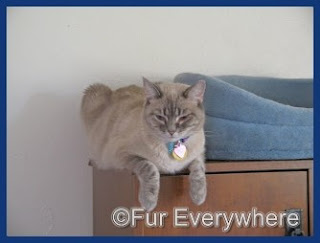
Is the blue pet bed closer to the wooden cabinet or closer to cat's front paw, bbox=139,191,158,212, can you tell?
the wooden cabinet

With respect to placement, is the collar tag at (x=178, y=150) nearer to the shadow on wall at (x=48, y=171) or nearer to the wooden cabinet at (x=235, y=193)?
the wooden cabinet at (x=235, y=193)

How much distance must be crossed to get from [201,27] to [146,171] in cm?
86

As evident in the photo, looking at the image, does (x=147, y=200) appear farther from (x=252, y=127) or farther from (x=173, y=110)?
(x=252, y=127)

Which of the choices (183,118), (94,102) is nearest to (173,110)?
(183,118)

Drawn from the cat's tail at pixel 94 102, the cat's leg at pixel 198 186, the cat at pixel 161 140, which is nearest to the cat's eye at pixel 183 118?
the cat at pixel 161 140

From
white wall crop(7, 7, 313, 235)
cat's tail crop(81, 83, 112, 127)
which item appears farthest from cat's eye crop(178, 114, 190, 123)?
white wall crop(7, 7, 313, 235)

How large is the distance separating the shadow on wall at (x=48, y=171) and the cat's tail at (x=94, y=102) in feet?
0.39

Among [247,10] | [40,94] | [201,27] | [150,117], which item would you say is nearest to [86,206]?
[40,94]

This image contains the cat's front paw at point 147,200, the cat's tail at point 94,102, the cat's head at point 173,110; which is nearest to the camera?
the cat's front paw at point 147,200

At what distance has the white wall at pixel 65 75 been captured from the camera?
154cm

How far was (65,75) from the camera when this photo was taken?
1562 millimetres

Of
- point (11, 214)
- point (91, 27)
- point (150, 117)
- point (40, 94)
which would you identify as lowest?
point (11, 214)

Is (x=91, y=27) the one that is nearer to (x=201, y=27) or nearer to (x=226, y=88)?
(x=201, y=27)

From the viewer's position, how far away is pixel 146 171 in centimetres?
104
